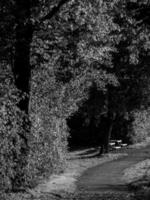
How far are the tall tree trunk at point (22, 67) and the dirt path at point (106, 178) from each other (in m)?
3.81

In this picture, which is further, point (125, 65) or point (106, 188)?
point (125, 65)

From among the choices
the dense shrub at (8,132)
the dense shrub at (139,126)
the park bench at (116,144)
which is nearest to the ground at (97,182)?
the dense shrub at (8,132)

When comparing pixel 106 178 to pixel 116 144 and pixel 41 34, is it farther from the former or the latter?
pixel 116 144

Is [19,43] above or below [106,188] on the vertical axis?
above

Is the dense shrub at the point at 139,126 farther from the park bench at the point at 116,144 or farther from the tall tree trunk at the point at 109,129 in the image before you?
the tall tree trunk at the point at 109,129

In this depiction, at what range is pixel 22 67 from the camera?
21953 mm

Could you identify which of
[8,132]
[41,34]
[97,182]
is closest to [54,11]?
[41,34]

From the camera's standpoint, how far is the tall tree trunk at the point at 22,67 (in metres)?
19.9

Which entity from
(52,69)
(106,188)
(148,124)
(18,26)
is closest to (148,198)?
(106,188)

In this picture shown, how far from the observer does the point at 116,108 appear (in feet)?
157

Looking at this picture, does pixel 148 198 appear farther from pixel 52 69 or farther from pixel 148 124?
pixel 148 124

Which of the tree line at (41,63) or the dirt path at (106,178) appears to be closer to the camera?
the tree line at (41,63)

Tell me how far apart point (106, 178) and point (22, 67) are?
9738mm

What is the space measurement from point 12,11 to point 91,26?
442 cm
